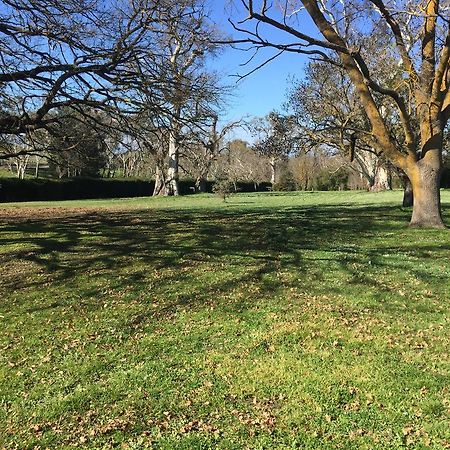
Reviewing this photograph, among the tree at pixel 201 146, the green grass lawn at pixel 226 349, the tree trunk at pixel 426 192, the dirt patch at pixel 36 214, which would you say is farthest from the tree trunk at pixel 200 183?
the tree trunk at pixel 426 192

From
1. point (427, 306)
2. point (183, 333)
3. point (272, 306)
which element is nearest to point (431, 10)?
point (427, 306)

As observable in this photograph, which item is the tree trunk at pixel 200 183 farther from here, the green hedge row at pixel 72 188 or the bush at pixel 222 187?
the bush at pixel 222 187

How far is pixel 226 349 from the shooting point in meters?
4.94

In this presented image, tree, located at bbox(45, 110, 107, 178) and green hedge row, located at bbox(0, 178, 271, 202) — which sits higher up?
tree, located at bbox(45, 110, 107, 178)

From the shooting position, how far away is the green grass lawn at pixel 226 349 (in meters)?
3.54

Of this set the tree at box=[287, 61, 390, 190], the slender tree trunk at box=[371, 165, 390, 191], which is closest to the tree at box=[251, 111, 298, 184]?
the tree at box=[287, 61, 390, 190]

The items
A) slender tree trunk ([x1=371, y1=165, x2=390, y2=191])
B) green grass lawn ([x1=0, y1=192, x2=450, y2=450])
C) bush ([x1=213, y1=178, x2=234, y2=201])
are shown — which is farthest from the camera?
slender tree trunk ([x1=371, y1=165, x2=390, y2=191])

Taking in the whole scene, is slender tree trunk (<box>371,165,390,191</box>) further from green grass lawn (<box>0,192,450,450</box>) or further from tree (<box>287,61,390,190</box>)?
green grass lawn (<box>0,192,450,450</box>)

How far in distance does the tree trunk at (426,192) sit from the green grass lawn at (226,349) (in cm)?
243

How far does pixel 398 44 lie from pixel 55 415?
1149 centimetres

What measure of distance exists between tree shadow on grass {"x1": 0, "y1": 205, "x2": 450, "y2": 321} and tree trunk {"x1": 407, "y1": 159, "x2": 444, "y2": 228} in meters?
0.55

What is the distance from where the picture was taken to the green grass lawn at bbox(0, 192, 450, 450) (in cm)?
354

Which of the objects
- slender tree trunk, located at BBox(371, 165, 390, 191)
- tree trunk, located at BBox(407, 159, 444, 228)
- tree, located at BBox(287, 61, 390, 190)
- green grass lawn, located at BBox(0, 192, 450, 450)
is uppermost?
tree, located at BBox(287, 61, 390, 190)

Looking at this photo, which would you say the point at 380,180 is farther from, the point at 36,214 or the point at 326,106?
the point at 36,214
